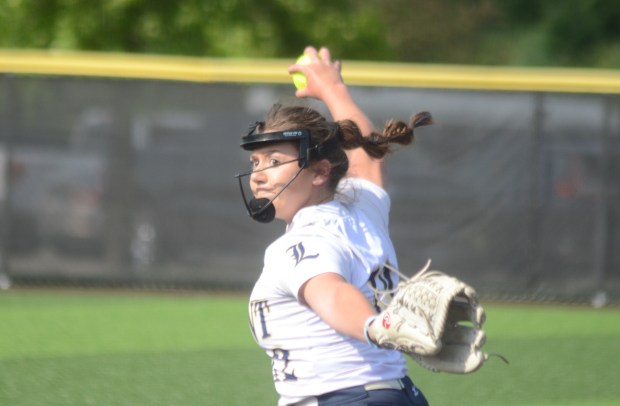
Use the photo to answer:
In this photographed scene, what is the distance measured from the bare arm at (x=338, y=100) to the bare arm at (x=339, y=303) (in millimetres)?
1045

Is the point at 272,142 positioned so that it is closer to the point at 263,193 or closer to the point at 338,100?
the point at 263,193

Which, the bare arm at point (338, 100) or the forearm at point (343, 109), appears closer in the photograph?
the bare arm at point (338, 100)

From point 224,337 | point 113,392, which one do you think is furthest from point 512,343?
point 113,392

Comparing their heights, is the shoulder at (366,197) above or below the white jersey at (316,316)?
above

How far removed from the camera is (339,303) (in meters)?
2.77

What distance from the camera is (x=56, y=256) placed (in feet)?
32.9

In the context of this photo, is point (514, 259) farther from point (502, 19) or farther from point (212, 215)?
point (502, 19)

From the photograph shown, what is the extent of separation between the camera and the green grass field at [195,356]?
19.4ft

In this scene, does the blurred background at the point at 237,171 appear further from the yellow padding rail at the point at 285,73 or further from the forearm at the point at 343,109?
the forearm at the point at 343,109

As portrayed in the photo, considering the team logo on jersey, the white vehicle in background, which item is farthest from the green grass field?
the team logo on jersey

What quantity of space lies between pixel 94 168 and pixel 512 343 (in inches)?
173

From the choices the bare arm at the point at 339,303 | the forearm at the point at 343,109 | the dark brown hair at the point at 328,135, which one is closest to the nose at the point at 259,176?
the dark brown hair at the point at 328,135

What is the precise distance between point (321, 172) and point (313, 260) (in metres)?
0.46

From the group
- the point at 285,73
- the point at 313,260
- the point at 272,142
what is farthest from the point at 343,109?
the point at 285,73
